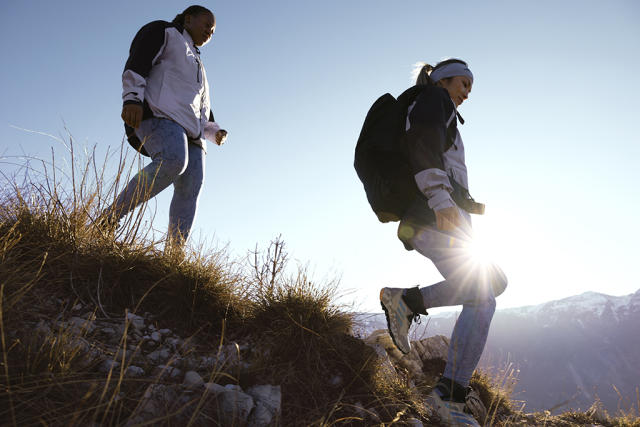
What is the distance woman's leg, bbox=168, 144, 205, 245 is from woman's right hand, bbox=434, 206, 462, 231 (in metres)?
1.80

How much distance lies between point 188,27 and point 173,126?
1.08 metres

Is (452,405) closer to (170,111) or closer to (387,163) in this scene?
(387,163)

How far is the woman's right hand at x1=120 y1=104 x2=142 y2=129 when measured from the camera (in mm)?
2133

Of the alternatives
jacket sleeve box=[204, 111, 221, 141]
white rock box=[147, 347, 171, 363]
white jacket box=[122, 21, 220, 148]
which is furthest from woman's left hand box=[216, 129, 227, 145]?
white rock box=[147, 347, 171, 363]

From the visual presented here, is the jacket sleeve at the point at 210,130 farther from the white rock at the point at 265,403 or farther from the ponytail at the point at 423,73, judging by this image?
the white rock at the point at 265,403

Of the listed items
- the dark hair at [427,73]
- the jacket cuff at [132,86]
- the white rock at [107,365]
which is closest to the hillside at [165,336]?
the white rock at [107,365]

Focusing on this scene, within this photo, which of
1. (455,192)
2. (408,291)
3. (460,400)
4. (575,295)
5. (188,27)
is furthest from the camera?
(575,295)

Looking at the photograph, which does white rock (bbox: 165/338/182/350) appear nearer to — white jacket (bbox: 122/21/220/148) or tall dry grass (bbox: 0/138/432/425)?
tall dry grass (bbox: 0/138/432/425)

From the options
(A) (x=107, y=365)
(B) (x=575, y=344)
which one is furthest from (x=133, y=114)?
(B) (x=575, y=344)

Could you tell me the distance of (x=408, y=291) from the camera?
2080 mm

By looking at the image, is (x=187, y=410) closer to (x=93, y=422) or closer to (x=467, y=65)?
(x=93, y=422)

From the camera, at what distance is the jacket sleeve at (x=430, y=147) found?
1732 mm

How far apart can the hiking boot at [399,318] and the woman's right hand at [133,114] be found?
199 cm

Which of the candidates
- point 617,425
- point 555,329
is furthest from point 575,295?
point 617,425
